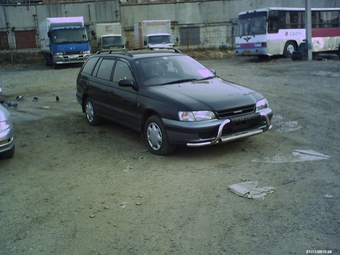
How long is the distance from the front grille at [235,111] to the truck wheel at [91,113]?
3.49 meters

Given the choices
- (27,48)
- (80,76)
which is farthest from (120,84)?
(27,48)

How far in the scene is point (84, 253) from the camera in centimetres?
359

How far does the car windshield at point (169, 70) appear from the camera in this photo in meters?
7.00

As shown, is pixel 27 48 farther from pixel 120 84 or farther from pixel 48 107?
pixel 120 84

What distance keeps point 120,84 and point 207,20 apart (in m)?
43.3

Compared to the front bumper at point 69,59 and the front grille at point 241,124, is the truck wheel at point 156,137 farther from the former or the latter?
the front bumper at point 69,59

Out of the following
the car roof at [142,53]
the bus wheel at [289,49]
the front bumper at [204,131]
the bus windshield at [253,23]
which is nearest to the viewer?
the front bumper at [204,131]

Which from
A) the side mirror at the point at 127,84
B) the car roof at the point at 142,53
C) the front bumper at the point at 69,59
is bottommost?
the side mirror at the point at 127,84

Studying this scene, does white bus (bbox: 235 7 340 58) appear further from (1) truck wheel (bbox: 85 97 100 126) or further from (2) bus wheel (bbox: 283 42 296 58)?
(1) truck wheel (bbox: 85 97 100 126)

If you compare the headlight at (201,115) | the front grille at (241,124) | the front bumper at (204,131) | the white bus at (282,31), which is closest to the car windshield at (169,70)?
the front bumper at (204,131)

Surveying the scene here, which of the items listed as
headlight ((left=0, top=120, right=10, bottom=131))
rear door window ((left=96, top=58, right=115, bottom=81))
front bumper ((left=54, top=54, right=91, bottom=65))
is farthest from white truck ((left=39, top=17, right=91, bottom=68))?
headlight ((left=0, top=120, right=10, bottom=131))

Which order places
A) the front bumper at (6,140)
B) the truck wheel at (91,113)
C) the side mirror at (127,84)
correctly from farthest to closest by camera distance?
1. the truck wheel at (91,113)
2. the side mirror at (127,84)
3. the front bumper at (6,140)

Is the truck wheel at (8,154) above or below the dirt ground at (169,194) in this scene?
above

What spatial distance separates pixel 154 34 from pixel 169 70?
86.1ft
